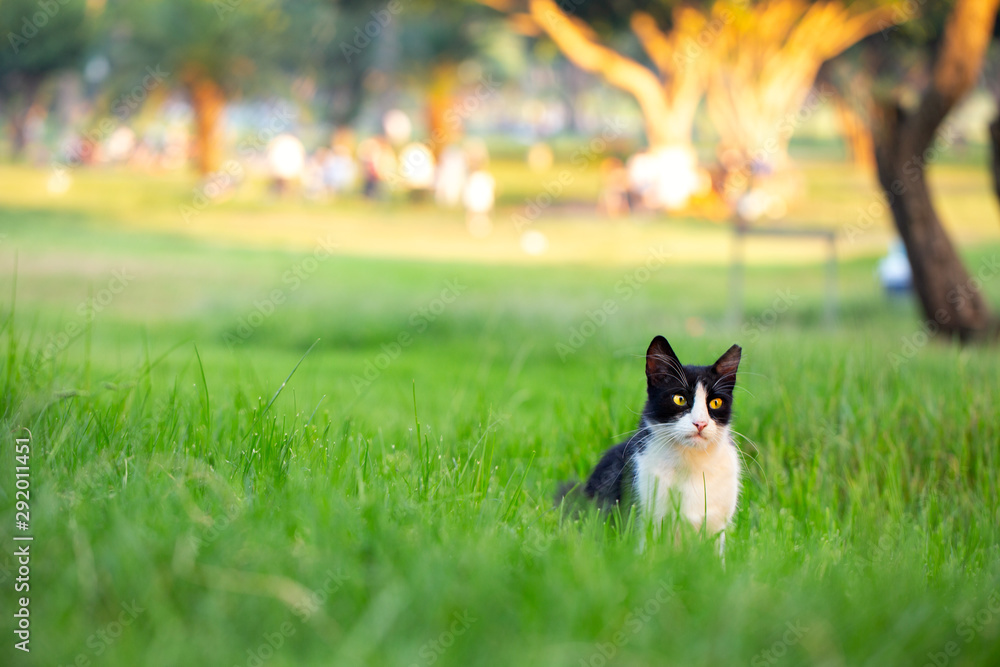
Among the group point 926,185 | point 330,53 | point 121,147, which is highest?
point 330,53

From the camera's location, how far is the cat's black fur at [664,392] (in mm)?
4227

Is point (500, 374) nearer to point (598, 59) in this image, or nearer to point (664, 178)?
point (598, 59)

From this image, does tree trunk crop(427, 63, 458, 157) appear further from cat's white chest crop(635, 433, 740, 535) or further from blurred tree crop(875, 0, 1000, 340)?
cat's white chest crop(635, 433, 740, 535)

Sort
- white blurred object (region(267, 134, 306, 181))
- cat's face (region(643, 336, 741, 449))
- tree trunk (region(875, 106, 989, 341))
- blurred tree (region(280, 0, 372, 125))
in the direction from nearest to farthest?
cat's face (region(643, 336, 741, 449))
tree trunk (region(875, 106, 989, 341))
white blurred object (region(267, 134, 306, 181))
blurred tree (region(280, 0, 372, 125))

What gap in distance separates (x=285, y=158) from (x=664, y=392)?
1280 inches

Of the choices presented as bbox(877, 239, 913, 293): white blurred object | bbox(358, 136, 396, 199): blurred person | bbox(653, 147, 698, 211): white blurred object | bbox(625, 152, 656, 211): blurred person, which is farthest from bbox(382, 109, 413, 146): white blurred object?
bbox(877, 239, 913, 293): white blurred object

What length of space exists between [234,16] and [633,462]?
35918mm

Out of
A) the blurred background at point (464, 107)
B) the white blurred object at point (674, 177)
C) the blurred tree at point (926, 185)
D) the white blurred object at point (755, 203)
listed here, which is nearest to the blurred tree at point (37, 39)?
the blurred background at point (464, 107)

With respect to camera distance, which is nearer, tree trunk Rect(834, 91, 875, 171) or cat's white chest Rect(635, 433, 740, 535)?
cat's white chest Rect(635, 433, 740, 535)

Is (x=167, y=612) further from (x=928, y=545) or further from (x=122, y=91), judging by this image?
(x=122, y=91)

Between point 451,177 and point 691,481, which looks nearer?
point 691,481

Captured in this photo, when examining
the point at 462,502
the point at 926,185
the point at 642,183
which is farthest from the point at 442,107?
the point at 462,502

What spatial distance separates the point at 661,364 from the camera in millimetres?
4301

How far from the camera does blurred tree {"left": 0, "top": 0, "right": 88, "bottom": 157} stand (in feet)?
116
